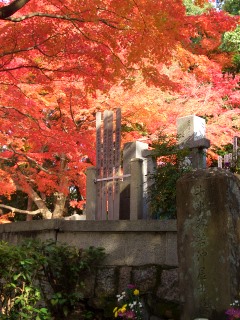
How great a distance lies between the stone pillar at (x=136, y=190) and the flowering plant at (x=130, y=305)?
1760 millimetres

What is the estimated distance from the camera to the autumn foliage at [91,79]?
736 centimetres

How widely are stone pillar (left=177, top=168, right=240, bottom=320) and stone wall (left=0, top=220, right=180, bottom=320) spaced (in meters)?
1.03

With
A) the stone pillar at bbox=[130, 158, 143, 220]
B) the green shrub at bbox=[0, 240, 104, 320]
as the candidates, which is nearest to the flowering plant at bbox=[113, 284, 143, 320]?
the green shrub at bbox=[0, 240, 104, 320]

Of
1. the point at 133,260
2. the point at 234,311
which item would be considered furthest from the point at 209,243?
the point at 133,260

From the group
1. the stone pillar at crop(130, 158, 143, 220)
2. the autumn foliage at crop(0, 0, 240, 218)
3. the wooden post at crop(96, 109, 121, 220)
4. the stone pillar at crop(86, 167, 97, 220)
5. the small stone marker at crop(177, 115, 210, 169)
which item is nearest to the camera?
the autumn foliage at crop(0, 0, 240, 218)

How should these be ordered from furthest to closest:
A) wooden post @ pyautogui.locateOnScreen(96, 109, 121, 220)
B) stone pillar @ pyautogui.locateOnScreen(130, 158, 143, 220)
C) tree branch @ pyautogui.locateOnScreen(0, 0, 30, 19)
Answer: wooden post @ pyautogui.locateOnScreen(96, 109, 121, 220)
stone pillar @ pyautogui.locateOnScreen(130, 158, 143, 220)
tree branch @ pyautogui.locateOnScreen(0, 0, 30, 19)

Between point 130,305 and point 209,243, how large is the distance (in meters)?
1.40

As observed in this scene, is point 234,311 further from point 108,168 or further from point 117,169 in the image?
point 108,168

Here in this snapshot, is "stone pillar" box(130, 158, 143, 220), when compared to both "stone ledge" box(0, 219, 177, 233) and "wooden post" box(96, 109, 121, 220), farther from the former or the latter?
"stone ledge" box(0, 219, 177, 233)

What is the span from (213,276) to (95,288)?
2.29 metres

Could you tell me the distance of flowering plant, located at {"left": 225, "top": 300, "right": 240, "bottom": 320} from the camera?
4.23 meters

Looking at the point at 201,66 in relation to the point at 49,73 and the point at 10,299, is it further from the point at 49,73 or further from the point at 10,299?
the point at 10,299

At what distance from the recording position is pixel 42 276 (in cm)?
593

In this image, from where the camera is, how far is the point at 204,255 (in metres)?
4.68
